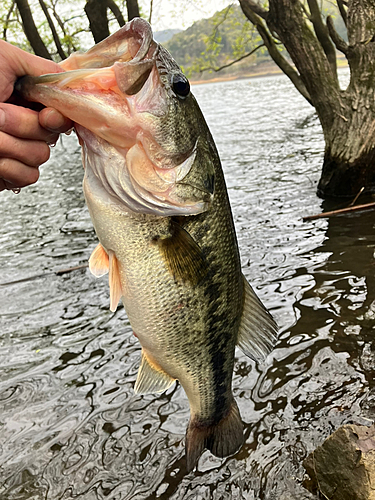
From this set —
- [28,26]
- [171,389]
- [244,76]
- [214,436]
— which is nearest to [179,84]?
[214,436]

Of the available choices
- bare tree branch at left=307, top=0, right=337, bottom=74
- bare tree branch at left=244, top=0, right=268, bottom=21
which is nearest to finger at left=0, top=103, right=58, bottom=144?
bare tree branch at left=244, top=0, right=268, bottom=21

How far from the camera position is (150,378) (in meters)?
2.47

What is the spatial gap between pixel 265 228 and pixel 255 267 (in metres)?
1.73

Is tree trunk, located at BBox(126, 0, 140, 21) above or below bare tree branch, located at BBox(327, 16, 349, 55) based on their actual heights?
above

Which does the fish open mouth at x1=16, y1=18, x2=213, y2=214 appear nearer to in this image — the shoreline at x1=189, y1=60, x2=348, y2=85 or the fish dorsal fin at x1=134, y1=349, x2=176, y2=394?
the fish dorsal fin at x1=134, y1=349, x2=176, y2=394

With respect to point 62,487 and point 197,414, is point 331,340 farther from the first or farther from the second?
point 62,487

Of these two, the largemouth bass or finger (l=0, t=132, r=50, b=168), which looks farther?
finger (l=0, t=132, r=50, b=168)

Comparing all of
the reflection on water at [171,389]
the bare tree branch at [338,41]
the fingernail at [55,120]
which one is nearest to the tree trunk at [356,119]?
the bare tree branch at [338,41]

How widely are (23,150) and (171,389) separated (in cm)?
309

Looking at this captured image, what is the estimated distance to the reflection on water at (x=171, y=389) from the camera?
11.3 ft

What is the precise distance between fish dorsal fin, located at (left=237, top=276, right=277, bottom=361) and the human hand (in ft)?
4.24

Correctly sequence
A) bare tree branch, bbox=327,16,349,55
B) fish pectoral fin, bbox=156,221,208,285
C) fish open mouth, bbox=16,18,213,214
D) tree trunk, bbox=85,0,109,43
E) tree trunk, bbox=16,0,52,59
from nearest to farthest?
fish open mouth, bbox=16,18,213,214 → fish pectoral fin, bbox=156,221,208,285 → bare tree branch, bbox=327,16,349,55 → tree trunk, bbox=85,0,109,43 → tree trunk, bbox=16,0,52,59

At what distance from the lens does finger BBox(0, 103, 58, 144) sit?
5.74ft

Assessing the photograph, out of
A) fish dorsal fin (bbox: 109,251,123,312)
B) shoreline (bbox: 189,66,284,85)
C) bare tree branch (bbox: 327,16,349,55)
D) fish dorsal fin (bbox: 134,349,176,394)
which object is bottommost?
shoreline (bbox: 189,66,284,85)
